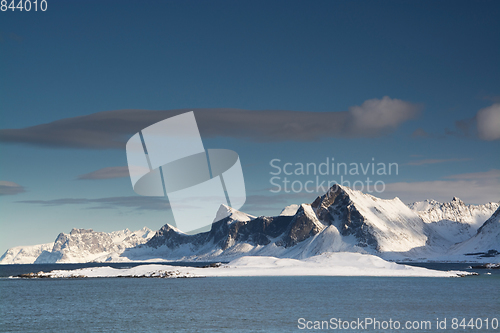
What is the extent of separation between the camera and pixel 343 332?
56719 millimetres

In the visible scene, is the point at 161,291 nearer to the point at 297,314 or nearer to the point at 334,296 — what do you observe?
the point at 334,296

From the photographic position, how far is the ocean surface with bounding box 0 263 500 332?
60.9 m

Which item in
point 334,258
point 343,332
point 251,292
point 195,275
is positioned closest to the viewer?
point 343,332

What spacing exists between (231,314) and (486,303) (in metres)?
42.4

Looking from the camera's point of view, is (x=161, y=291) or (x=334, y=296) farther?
(x=161, y=291)

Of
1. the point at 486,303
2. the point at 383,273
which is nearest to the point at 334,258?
the point at 383,273

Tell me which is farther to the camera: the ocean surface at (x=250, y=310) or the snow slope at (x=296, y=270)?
the snow slope at (x=296, y=270)

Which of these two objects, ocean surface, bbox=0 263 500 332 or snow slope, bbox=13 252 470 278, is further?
snow slope, bbox=13 252 470 278

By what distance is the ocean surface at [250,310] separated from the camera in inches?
2399

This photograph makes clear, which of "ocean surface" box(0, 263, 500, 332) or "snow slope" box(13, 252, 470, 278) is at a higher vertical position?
"ocean surface" box(0, 263, 500, 332)

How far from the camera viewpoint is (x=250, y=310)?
74438 mm

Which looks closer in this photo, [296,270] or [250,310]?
[250,310]

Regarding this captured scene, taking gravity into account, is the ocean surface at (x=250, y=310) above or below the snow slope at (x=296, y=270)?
above

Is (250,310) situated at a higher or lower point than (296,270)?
higher
